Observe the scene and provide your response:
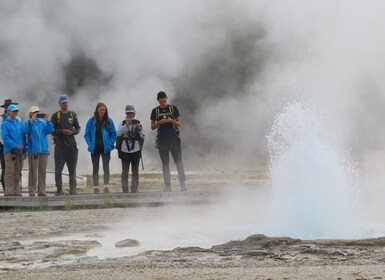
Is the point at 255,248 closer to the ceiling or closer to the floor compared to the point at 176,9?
closer to the floor

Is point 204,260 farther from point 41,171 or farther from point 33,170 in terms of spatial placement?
point 33,170

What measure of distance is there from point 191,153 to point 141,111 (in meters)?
3.79

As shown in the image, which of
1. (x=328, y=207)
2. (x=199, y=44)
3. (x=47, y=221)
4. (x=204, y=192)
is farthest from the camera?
(x=199, y=44)

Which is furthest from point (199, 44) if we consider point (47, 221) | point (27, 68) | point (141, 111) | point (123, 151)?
point (47, 221)

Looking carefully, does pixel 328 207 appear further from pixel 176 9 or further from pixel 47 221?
pixel 176 9

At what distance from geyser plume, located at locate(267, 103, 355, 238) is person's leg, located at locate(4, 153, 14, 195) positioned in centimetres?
405

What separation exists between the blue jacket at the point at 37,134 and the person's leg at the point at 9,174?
31 cm

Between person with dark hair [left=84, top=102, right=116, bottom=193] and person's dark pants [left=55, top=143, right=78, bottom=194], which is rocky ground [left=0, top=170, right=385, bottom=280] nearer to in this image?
person's dark pants [left=55, top=143, right=78, bottom=194]

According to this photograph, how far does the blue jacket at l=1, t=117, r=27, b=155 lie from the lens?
12.0 m

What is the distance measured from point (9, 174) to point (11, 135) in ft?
1.90

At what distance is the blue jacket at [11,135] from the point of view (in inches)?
474

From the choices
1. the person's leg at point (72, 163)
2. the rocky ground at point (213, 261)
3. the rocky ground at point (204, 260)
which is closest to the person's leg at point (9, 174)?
the person's leg at point (72, 163)

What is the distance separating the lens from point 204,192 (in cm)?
1239

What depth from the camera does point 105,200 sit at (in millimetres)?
11781
